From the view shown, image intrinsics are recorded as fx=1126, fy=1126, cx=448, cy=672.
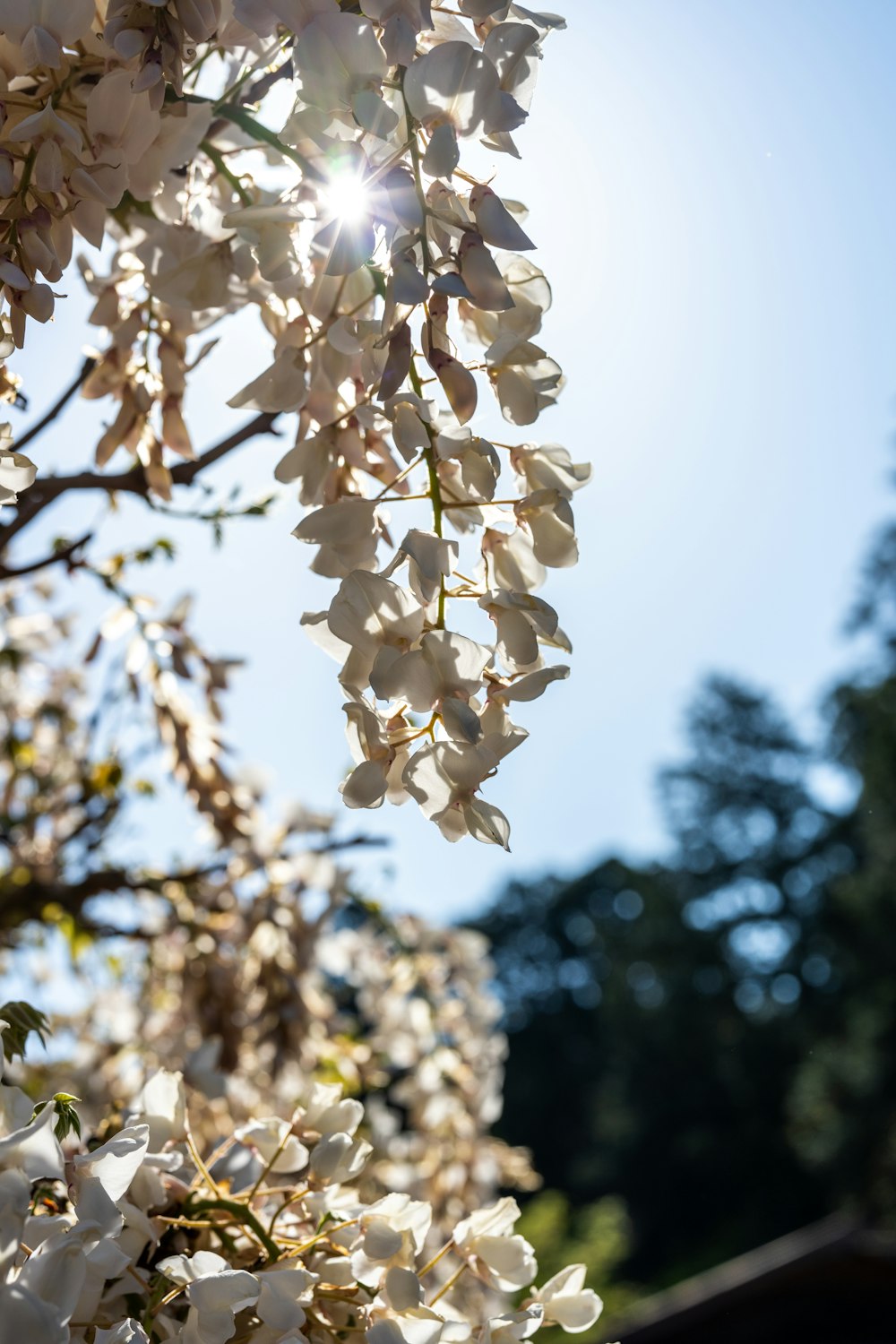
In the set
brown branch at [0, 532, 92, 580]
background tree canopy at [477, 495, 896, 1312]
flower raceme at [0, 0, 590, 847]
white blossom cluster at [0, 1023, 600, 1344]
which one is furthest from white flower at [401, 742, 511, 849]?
background tree canopy at [477, 495, 896, 1312]

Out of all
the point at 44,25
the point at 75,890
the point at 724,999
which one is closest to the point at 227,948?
the point at 75,890

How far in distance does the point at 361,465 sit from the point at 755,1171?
23439 millimetres

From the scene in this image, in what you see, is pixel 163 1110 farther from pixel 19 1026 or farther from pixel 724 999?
pixel 724 999

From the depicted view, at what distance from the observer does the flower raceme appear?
1.81 feet

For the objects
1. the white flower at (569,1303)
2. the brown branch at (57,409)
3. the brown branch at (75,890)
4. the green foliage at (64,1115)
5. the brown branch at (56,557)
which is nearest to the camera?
the green foliage at (64,1115)

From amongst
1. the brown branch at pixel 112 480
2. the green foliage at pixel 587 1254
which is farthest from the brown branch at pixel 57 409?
the green foliage at pixel 587 1254

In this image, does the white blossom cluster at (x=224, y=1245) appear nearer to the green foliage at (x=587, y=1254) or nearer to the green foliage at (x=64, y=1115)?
the green foliage at (x=64, y=1115)

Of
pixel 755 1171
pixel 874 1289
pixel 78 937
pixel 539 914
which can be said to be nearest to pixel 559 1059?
pixel 539 914

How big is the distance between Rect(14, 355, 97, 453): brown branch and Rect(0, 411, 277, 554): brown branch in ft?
0.15

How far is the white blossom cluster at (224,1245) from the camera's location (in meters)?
0.47

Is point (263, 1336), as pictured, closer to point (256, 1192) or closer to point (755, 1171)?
point (256, 1192)

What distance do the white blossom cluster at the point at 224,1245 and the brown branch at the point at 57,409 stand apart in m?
0.52

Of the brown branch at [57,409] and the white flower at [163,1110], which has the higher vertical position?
the brown branch at [57,409]

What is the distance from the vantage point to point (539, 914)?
29.7 metres
